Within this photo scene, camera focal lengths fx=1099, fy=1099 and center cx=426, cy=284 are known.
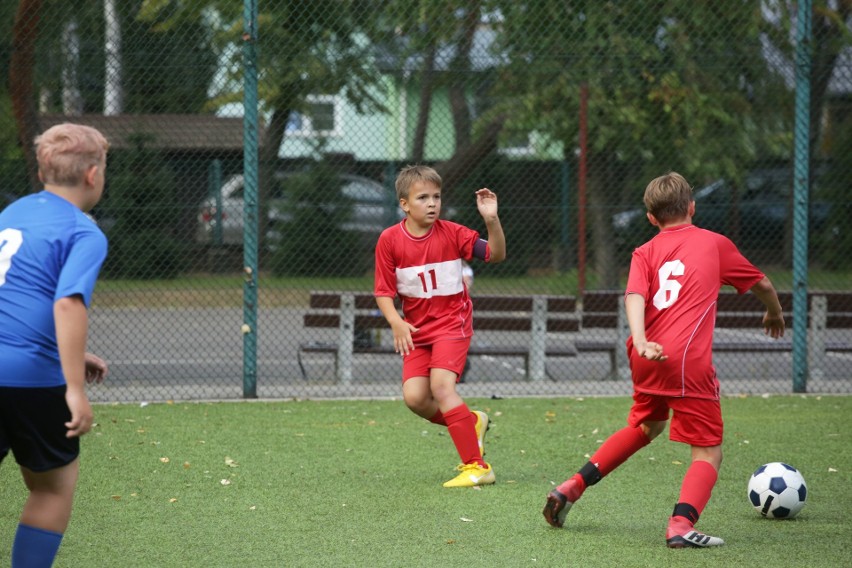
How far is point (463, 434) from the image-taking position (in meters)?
5.51

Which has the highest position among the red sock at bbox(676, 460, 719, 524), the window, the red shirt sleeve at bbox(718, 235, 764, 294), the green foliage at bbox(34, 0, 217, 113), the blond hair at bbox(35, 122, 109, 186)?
the green foliage at bbox(34, 0, 217, 113)

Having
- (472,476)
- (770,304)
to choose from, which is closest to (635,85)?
(472,476)

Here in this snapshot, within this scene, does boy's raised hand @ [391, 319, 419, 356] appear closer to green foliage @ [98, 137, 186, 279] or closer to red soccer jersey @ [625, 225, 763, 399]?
red soccer jersey @ [625, 225, 763, 399]

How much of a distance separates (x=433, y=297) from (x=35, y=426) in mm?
2710

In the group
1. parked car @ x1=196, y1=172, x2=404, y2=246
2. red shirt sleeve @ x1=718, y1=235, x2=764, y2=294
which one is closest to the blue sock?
red shirt sleeve @ x1=718, y1=235, x2=764, y2=294

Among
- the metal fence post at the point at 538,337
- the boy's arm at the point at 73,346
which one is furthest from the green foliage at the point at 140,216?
the boy's arm at the point at 73,346

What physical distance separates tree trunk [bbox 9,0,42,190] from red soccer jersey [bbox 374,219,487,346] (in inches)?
157

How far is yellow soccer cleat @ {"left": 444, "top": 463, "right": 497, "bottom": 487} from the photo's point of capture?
5449 mm

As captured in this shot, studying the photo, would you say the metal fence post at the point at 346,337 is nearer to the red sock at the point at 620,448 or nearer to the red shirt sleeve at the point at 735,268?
the red sock at the point at 620,448

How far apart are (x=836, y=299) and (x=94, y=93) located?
6.47 metres

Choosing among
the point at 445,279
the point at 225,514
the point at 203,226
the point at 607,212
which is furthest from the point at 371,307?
the point at 225,514

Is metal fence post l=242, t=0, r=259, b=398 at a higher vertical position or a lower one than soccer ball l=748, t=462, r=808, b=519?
higher

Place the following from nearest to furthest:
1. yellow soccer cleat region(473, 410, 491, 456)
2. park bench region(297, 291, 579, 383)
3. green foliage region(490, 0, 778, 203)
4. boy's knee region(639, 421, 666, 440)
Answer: boy's knee region(639, 421, 666, 440) < yellow soccer cleat region(473, 410, 491, 456) < park bench region(297, 291, 579, 383) < green foliage region(490, 0, 778, 203)

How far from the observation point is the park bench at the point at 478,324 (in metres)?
9.12
